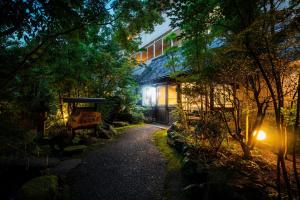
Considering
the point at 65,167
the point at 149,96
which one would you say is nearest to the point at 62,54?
the point at 65,167

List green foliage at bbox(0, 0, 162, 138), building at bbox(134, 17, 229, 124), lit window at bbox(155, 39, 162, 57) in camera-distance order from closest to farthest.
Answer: green foliage at bbox(0, 0, 162, 138) → building at bbox(134, 17, 229, 124) → lit window at bbox(155, 39, 162, 57)

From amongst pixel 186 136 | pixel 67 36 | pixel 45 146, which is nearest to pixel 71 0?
pixel 67 36

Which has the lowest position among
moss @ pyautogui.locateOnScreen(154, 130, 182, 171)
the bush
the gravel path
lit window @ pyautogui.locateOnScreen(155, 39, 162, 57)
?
the gravel path

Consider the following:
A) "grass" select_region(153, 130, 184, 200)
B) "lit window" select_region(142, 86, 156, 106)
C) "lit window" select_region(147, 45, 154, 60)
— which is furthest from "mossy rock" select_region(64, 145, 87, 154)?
"lit window" select_region(147, 45, 154, 60)

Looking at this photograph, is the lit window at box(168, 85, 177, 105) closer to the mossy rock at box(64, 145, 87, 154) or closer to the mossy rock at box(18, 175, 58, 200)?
the mossy rock at box(64, 145, 87, 154)

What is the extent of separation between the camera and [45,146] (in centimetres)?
818

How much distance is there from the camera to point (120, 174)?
234 inches

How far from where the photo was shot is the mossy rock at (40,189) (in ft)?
14.3

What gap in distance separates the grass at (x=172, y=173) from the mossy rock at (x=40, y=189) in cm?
294

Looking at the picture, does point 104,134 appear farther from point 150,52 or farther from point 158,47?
point 150,52

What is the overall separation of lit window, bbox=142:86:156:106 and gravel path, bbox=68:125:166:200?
843cm

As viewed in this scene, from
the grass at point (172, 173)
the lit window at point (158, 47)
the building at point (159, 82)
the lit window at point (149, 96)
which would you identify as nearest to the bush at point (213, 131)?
the grass at point (172, 173)

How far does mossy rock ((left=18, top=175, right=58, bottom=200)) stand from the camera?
4367mm

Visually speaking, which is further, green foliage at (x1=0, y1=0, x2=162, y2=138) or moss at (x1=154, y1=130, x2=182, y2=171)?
moss at (x1=154, y1=130, x2=182, y2=171)
